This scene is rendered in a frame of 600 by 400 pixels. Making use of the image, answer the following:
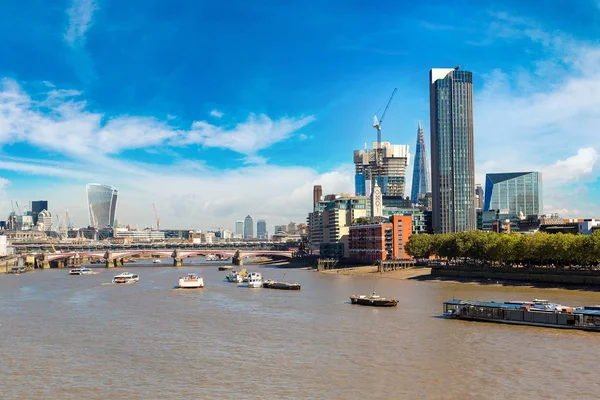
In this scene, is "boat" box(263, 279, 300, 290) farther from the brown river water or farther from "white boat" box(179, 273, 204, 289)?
the brown river water

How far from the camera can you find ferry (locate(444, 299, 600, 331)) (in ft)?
194

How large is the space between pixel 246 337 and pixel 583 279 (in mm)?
74628

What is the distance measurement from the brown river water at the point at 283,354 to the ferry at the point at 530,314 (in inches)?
71.9

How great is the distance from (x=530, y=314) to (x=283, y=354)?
91.7ft

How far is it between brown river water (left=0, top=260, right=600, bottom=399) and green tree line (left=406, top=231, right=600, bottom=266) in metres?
36.8

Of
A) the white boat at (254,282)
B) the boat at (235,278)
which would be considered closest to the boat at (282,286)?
the white boat at (254,282)

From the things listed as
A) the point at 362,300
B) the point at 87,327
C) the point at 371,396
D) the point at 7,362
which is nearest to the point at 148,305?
the point at 87,327

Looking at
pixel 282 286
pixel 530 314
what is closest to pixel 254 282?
pixel 282 286

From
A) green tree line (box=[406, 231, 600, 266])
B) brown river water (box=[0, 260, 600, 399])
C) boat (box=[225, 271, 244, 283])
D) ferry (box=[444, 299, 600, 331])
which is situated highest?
green tree line (box=[406, 231, 600, 266])

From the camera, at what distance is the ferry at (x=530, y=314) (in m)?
59.1

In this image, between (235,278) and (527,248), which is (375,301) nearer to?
(527,248)

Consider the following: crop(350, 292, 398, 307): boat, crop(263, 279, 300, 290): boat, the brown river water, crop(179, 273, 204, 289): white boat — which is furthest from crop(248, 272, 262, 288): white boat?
crop(350, 292, 398, 307): boat

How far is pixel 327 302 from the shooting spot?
91250mm

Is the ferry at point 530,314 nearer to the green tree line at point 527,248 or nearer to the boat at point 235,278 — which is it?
the green tree line at point 527,248
